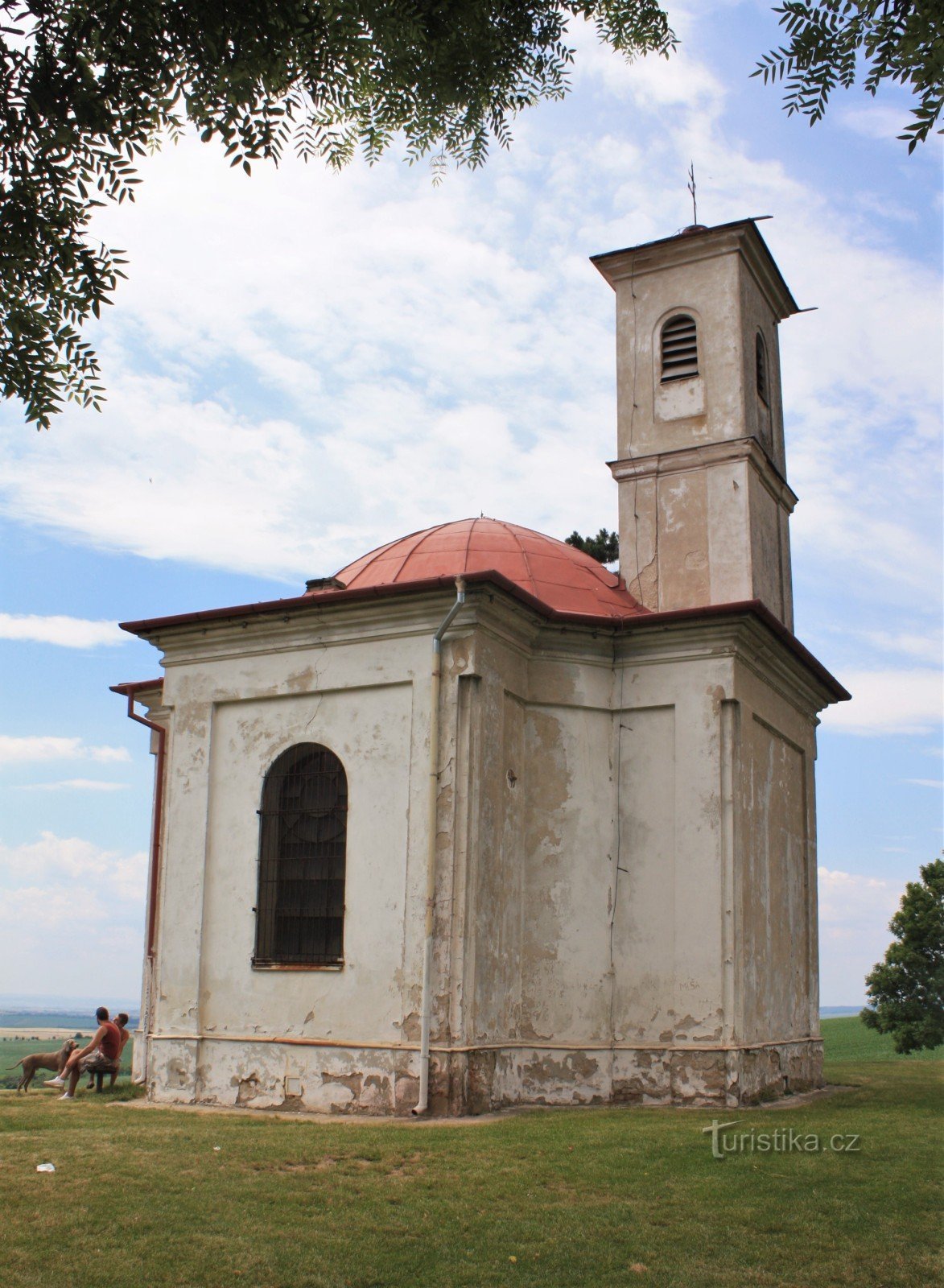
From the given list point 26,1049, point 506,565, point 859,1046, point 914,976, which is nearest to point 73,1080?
point 506,565

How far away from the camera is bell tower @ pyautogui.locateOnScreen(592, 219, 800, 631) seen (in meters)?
16.5

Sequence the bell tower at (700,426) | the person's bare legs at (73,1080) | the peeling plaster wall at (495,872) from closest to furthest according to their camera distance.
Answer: the peeling plaster wall at (495,872)
the person's bare legs at (73,1080)
the bell tower at (700,426)

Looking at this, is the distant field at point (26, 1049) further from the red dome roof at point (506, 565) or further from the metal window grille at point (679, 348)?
the metal window grille at point (679, 348)

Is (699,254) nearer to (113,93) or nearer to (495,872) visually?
(495,872)

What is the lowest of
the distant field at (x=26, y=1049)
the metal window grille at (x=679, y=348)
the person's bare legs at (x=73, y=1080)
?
the distant field at (x=26, y=1049)

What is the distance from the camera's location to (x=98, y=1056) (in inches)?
564

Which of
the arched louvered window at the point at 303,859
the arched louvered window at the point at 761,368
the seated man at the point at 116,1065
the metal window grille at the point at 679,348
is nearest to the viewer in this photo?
the arched louvered window at the point at 303,859

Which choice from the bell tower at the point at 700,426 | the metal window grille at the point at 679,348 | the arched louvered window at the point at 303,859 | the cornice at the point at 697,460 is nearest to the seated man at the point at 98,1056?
the arched louvered window at the point at 303,859

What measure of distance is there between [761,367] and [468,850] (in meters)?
9.74

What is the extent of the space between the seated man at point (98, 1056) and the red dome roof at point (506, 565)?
20.0ft

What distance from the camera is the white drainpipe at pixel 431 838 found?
38.7ft

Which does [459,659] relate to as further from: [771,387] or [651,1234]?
[771,387]

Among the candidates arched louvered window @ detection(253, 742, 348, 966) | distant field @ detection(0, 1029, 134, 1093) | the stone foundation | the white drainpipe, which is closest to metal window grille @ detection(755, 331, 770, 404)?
the white drainpipe

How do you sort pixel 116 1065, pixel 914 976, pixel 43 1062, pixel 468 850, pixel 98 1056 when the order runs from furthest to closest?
pixel 914 976
pixel 116 1065
pixel 98 1056
pixel 43 1062
pixel 468 850
